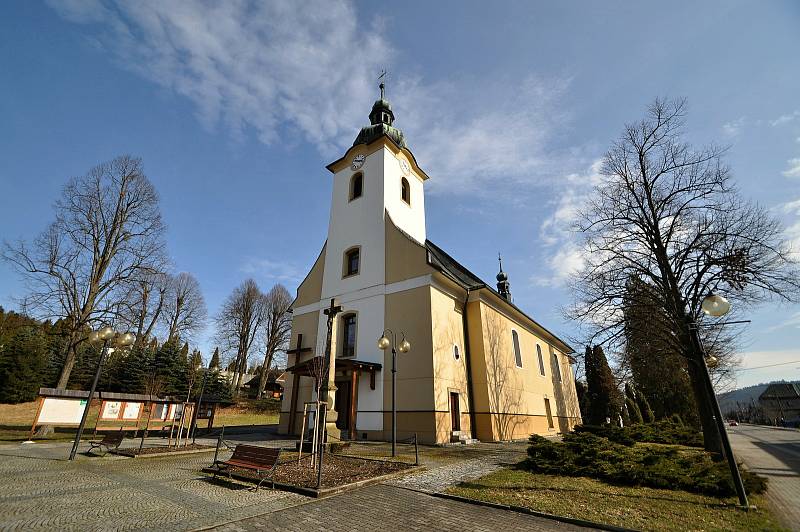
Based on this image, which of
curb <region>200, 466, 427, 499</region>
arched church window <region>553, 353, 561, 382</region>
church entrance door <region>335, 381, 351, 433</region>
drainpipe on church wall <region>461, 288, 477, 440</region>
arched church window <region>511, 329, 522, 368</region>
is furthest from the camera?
arched church window <region>553, 353, 561, 382</region>

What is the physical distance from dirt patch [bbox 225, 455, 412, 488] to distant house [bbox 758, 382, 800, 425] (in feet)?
291

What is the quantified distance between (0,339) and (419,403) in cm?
4156

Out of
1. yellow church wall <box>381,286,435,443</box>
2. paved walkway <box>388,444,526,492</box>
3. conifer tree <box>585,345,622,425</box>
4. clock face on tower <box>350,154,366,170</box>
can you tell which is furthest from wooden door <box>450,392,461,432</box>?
conifer tree <box>585,345,622,425</box>

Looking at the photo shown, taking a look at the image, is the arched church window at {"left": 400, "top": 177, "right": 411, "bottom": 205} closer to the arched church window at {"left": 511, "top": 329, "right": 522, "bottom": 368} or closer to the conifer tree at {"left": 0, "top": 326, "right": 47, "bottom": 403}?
the arched church window at {"left": 511, "top": 329, "right": 522, "bottom": 368}

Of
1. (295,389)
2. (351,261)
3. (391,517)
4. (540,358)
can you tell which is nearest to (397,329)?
(351,261)

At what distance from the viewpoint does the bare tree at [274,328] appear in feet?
125

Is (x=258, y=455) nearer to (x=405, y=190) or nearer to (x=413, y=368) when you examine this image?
(x=413, y=368)

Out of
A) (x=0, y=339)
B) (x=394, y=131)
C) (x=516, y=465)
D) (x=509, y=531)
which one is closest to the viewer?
(x=509, y=531)

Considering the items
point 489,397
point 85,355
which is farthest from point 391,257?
point 85,355

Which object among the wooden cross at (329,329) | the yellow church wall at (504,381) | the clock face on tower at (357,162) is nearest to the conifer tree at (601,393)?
the yellow church wall at (504,381)

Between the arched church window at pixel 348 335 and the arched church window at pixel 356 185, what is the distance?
7.32 m

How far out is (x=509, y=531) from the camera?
16.2 feet

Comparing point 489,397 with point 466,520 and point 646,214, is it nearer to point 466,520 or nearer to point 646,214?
point 646,214

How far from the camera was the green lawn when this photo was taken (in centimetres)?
518
